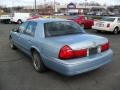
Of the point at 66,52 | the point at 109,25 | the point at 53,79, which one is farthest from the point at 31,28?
the point at 109,25

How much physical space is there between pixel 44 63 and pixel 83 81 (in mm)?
1112

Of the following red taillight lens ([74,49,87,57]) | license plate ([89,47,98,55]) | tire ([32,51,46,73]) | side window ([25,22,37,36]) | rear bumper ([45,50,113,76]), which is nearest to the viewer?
rear bumper ([45,50,113,76])

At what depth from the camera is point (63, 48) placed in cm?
441

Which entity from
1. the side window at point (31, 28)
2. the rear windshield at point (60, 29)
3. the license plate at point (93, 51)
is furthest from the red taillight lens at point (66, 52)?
the side window at point (31, 28)

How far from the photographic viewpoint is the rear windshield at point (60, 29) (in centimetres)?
537

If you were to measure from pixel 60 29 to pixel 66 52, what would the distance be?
4.51 ft

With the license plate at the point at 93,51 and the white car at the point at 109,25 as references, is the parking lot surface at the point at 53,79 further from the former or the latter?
the white car at the point at 109,25

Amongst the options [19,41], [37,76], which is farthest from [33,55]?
[19,41]

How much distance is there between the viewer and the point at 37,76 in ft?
17.0

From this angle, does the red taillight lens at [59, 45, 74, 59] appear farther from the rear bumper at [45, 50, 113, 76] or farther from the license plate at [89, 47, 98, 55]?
the license plate at [89, 47, 98, 55]

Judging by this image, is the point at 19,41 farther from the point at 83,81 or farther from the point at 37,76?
the point at 83,81

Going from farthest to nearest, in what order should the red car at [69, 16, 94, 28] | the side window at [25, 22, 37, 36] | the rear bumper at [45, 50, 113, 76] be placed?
the red car at [69, 16, 94, 28] < the side window at [25, 22, 37, 36] < the rear bumper at [45, 50, 113, 76]

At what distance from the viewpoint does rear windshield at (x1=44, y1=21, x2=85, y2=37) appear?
5.37m

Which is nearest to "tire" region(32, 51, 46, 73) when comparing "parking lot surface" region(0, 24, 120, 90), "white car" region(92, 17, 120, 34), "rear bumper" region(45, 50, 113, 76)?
"parking lot surface" region(0, 24, 120, 90)
